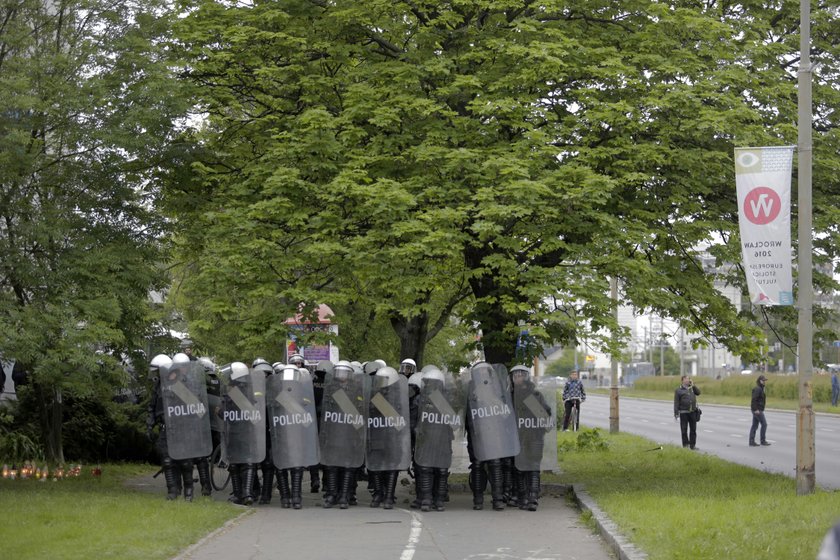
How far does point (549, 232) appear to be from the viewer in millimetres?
17156

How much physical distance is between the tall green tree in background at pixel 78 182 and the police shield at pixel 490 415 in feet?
16.5

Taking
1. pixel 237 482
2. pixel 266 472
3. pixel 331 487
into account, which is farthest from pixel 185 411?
pixel 331 487

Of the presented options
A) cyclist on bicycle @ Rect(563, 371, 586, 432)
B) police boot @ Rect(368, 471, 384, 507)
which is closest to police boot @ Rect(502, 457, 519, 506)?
police boot @ Rect(368, 471, 384, 507)

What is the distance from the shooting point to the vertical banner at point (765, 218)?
1459 cm

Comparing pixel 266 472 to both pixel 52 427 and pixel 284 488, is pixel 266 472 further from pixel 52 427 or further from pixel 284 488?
pixel 52 427

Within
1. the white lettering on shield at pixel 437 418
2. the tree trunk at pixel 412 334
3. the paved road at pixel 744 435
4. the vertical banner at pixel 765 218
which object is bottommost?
the paved road at pixel 744 435

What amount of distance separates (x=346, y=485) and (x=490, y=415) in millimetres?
2230

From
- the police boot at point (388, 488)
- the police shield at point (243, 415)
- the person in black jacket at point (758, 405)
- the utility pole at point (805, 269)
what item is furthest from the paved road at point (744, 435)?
the police shield at point (243, 415)

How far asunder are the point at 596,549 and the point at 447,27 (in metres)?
10.1

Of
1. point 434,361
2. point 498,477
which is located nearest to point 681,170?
point 498,477

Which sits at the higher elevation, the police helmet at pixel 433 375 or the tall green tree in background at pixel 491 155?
the tall green tree in background at pixel 491 155

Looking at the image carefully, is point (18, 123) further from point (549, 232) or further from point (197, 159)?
point (549, 232)

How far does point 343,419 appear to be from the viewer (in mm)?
16297

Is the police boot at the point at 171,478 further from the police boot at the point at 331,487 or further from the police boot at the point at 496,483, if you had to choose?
the police boot at the point at 496,483
